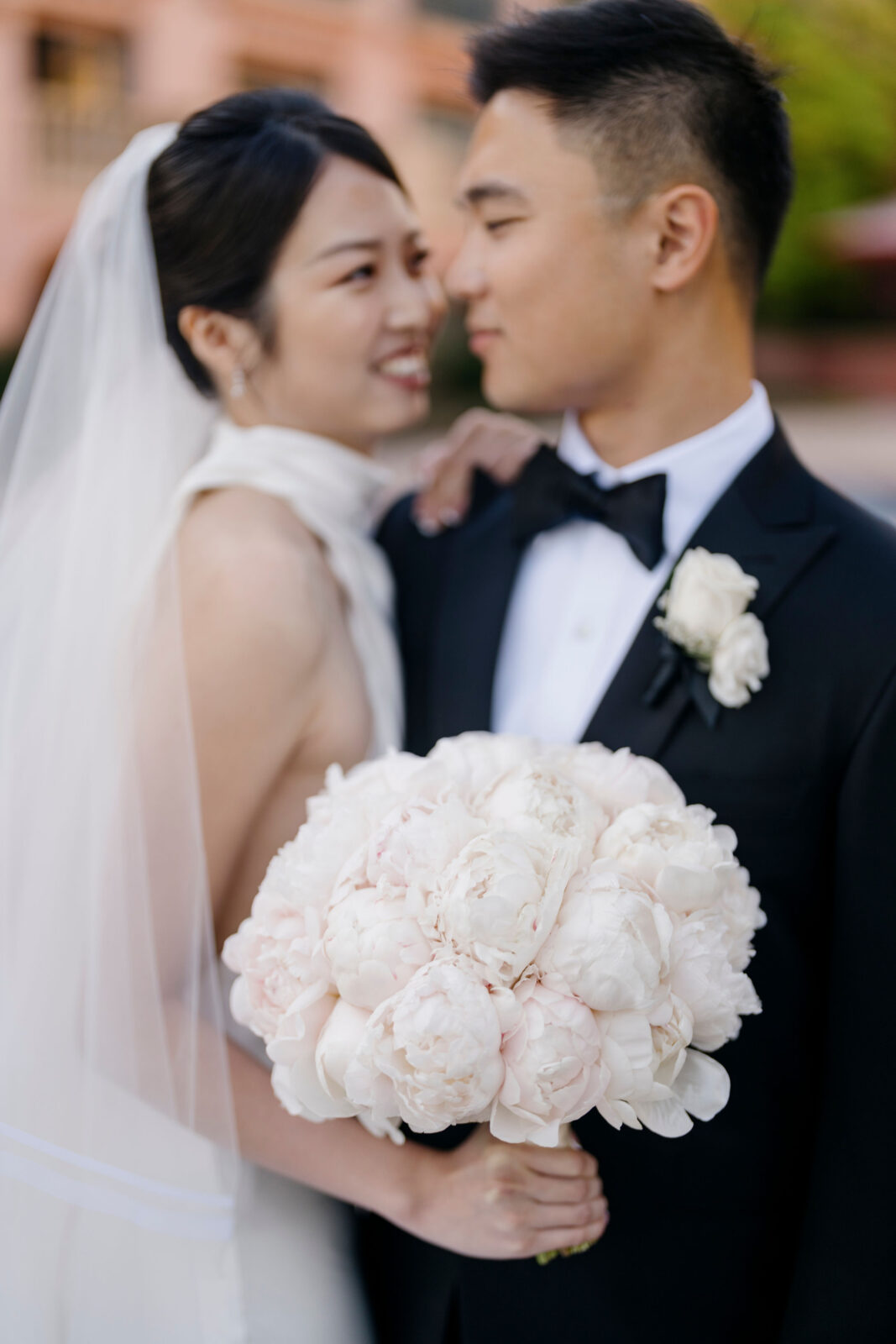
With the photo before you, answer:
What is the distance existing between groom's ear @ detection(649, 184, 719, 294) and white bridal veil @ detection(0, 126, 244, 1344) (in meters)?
0.97

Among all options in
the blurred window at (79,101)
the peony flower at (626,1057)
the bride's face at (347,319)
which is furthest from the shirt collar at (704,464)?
the blurred window at (79,101)

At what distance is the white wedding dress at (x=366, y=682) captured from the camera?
1.88 m

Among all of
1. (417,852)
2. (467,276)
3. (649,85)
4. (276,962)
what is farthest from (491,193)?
(276,962)

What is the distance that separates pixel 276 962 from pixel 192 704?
547 mm

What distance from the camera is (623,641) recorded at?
2.01m

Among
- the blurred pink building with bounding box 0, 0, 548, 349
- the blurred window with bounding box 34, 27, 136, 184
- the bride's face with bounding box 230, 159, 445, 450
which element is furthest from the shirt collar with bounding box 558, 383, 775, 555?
the blurred window with bounding box 34, 27, 136, 184

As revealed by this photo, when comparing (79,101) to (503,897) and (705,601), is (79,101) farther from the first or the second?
(503,897)

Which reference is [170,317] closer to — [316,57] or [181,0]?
[181,0]

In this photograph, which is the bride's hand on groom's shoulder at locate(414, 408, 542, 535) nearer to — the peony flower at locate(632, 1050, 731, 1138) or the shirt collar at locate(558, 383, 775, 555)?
the shirt collar at locate(558, 383, 775, 555)

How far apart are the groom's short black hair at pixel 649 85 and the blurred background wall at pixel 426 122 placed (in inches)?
257

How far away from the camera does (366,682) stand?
6.89 ft

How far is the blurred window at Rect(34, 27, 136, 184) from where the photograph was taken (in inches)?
575

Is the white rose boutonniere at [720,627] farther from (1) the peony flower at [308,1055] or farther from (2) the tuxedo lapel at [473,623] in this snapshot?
(1) the peony flower at [308,1055]

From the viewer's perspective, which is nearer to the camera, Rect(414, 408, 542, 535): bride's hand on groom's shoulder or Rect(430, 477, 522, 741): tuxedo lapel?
Rect(430, 477, 522, 741): tuxedo lapel
